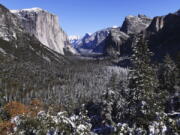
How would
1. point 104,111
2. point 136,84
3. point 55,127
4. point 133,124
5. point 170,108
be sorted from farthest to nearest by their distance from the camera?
point 104,111 → point 170,108 → point 136,84 → point 133,124 → point 55,127

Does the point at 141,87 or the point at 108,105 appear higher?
the point at 141,87

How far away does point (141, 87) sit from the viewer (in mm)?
41031

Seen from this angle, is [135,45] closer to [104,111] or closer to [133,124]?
[133,124]

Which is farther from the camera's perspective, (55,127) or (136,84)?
(136,84)

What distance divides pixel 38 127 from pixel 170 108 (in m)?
45.8

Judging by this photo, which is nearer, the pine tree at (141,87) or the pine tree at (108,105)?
the pine tree at (141,87)

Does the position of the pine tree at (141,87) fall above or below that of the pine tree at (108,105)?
above

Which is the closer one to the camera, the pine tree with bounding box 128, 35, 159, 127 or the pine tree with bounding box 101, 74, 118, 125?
the pine tree with bounding box 128, 35, 159, 127

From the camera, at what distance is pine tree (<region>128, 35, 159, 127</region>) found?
3881 centimetres

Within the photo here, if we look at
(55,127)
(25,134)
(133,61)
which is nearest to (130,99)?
(133,61)

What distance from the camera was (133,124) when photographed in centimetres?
3875

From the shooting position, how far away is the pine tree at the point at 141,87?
38812mm

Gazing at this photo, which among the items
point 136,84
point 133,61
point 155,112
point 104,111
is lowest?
point 104,111

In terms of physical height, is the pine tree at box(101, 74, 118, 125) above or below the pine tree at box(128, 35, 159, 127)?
below
